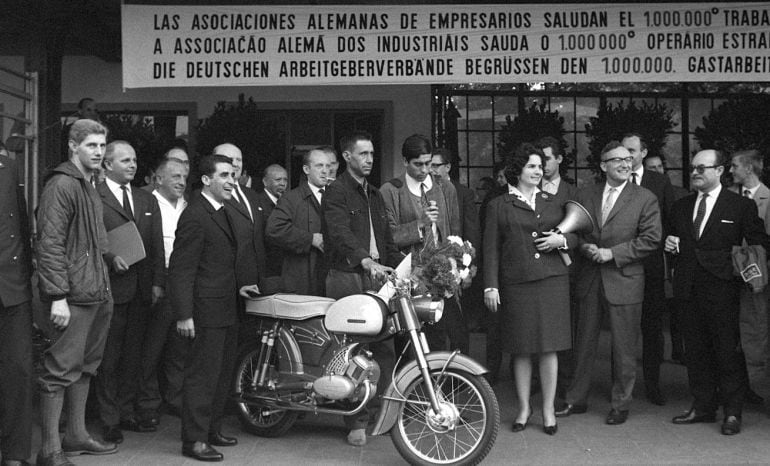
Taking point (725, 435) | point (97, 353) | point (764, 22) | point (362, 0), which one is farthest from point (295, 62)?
point (725, 435)

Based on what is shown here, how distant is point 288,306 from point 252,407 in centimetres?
82

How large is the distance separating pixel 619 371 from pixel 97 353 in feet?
11.9

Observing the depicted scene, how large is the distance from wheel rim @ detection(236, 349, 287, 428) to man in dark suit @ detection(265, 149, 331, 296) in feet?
1.94

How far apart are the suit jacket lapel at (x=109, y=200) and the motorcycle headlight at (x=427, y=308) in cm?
221

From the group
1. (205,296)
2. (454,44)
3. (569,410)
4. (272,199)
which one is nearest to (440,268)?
(205,296)

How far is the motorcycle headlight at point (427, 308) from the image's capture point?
6543 mm


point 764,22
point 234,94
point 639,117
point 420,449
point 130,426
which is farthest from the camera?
point 234,94

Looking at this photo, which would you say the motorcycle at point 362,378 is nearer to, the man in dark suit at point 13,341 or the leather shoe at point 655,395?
the man in dark suit at point 13,341

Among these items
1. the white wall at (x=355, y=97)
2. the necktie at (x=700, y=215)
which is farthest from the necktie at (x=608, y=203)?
the white wall at (x=355, y=97)

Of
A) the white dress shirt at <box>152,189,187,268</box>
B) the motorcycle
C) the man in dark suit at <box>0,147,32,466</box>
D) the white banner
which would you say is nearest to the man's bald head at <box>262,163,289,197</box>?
the white banner

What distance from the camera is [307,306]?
23.0 ft

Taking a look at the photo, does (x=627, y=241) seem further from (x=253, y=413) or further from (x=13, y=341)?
(x=13, y=341)

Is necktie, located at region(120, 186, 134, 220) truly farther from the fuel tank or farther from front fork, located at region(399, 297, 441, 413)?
front fork, located at region(399, 297, 441, 413)

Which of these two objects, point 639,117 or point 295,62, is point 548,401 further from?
point 639,117
